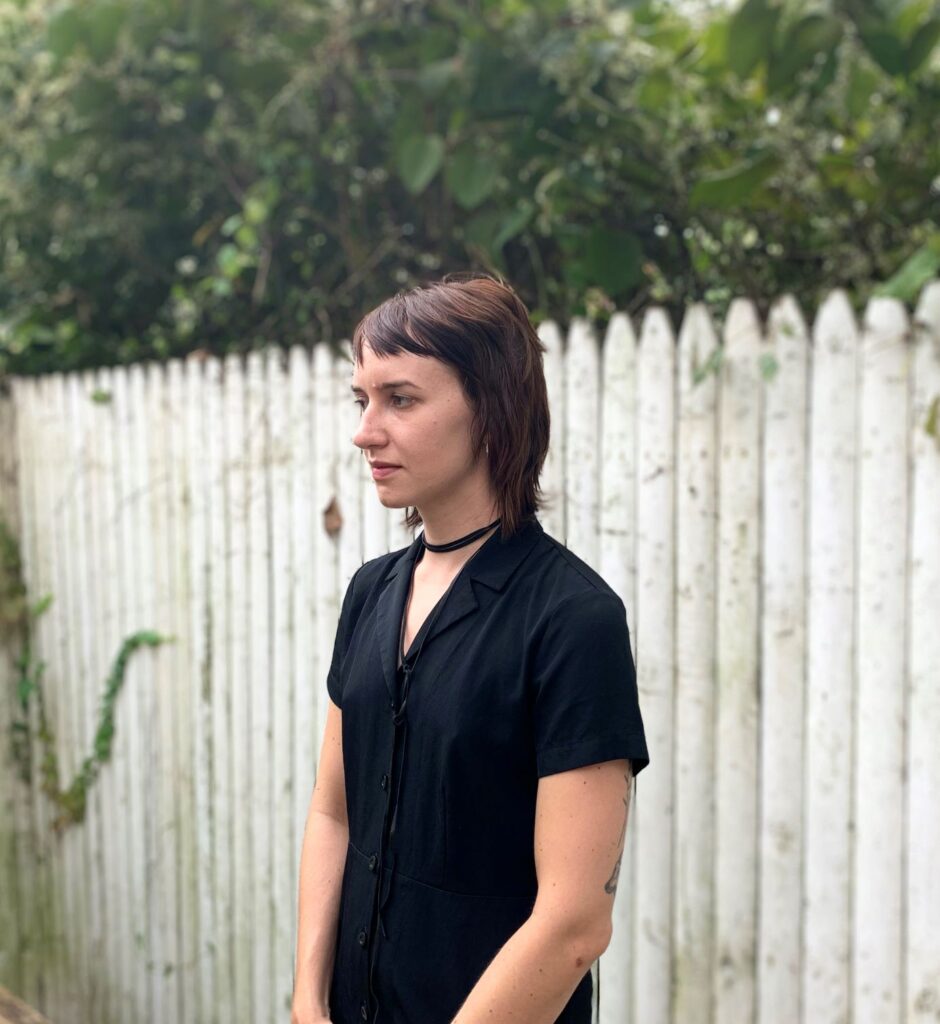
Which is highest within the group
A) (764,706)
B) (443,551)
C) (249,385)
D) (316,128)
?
(316,128)

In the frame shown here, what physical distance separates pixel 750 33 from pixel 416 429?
6.83 feet

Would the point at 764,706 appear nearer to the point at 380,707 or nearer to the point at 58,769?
the point at 380,707

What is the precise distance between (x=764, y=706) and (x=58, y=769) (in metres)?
3.57

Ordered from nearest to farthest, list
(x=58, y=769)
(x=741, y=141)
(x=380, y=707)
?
1. (x=380, y=707)
2. (x=741, y=141)
3. (x=58, y=769)

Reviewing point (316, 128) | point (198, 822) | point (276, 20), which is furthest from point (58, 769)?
point (276, 20)

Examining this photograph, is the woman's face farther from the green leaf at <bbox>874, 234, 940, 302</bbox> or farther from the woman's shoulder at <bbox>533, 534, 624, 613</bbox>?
the green leaf at <bbox>874, 234, 940, 302</bbox>

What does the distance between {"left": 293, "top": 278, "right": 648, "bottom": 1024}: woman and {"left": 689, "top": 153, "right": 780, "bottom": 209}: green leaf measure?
1.49m

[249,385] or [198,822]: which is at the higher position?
[249,385]

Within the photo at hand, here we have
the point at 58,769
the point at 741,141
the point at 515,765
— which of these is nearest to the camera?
the point at 515,765

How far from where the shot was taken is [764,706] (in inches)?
104

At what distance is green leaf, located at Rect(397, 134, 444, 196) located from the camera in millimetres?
3854

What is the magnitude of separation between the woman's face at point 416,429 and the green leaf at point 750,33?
198 cm

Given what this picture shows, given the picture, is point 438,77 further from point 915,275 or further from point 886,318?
point 886,318

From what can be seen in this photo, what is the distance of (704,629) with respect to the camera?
276 centimetres
